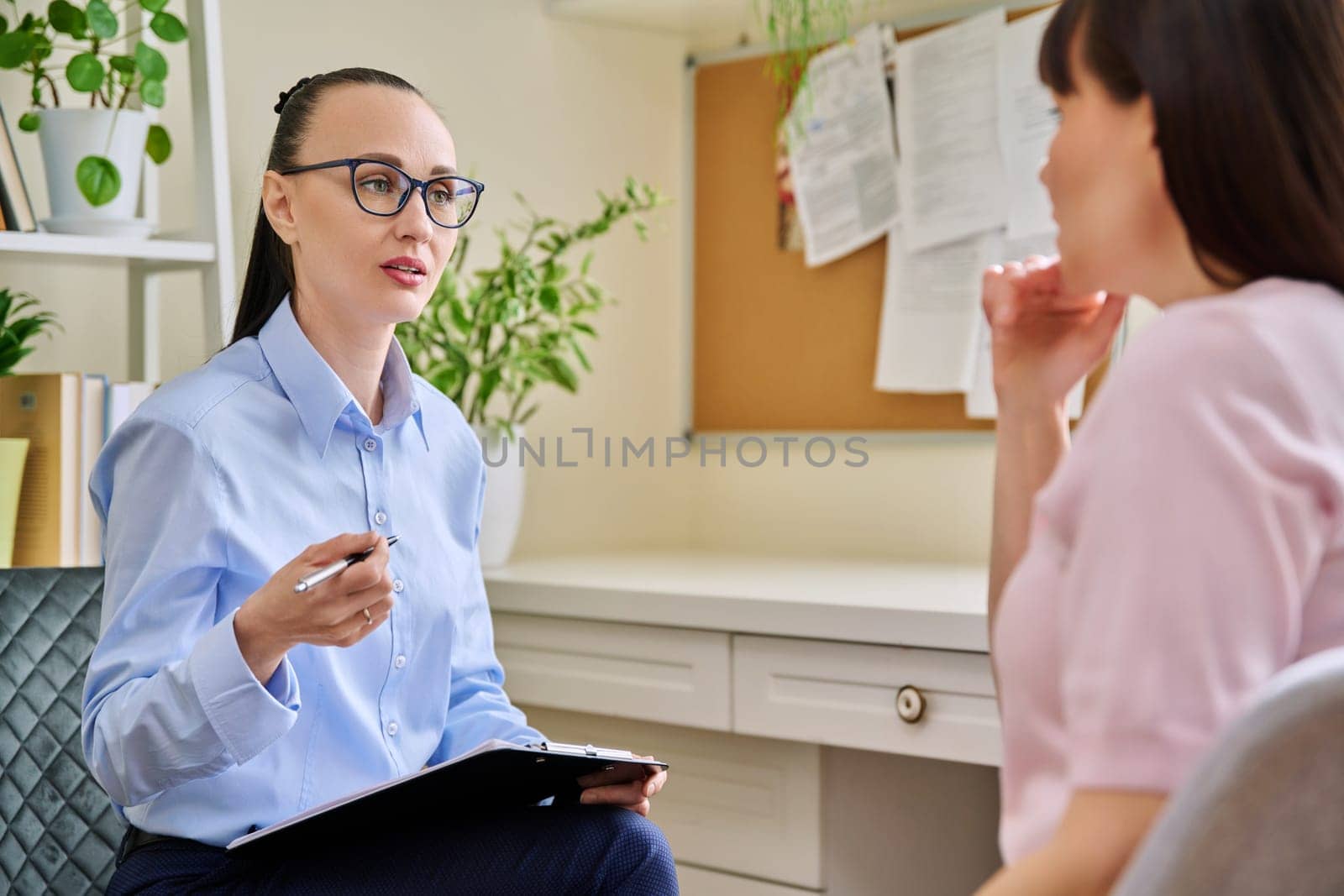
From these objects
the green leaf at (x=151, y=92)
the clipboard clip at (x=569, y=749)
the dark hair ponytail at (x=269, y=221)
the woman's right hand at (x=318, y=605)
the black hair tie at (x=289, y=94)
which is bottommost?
the clipboard clip at (x=569, y=749)

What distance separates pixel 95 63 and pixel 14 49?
9cm

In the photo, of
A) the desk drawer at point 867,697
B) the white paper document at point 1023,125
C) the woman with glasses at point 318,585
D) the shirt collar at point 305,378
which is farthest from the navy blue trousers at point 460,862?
the white paper document at point 1023,125

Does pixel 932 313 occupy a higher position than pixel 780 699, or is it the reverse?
pixel 932 313

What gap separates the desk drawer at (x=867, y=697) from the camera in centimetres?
161

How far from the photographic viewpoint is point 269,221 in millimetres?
1349

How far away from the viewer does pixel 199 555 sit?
1.13 m

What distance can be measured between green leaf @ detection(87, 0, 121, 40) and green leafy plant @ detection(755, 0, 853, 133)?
0.93 metres

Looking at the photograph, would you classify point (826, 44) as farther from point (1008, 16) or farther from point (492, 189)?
point (492, 189)

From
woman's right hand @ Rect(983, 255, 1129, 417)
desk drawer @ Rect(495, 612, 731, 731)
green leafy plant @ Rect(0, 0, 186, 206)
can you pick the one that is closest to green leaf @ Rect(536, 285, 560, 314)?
desk drawer @ Rect(495, 612, 731, 731)

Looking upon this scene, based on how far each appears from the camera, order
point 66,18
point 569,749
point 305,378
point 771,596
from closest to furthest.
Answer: point 569,749 < point 305,378 < point 66,18 < point 771,596

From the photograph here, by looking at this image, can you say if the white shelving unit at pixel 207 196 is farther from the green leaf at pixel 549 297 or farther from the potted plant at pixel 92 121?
the green leaf at pixel 549 297

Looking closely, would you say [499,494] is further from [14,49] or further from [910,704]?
[14,49]

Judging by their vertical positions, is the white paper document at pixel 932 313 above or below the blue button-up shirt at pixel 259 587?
above

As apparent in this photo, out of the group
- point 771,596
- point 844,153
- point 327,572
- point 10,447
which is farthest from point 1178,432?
point 844,153
